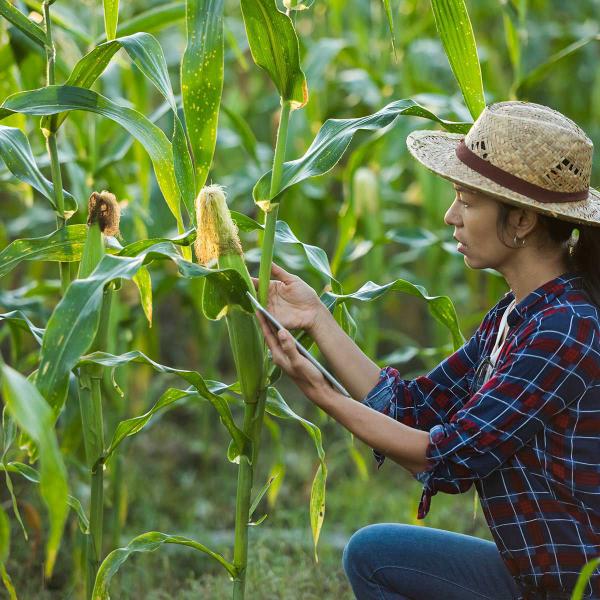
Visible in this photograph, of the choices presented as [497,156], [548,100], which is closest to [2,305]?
[497,156]

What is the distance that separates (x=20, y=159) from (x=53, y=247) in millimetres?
127

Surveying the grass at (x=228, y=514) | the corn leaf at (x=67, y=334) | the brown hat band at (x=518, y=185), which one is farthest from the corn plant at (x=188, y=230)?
the grass at (x=228, y=514)

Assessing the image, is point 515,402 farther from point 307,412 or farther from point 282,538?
point 307,412

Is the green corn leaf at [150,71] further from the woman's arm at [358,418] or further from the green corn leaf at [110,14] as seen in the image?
the woman's arm at [358,418]

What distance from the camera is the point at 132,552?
1285 millimetres

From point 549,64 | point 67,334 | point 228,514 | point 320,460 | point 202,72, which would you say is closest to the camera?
point 67,334

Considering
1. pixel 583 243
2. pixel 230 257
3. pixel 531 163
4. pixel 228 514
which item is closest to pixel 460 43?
pixel 531 163

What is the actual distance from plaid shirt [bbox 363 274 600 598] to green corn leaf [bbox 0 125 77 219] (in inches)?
24.7

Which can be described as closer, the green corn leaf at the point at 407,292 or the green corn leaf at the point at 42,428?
the green corn leaf at the point at 42,428

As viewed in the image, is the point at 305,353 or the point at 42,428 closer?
the point at 42,428

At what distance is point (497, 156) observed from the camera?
4.12 feet

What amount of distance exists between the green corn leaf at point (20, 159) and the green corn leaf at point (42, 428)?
1.71ft

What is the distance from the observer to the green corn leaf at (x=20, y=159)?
1.33 meters

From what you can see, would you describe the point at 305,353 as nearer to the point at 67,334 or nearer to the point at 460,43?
the point at 67,334
